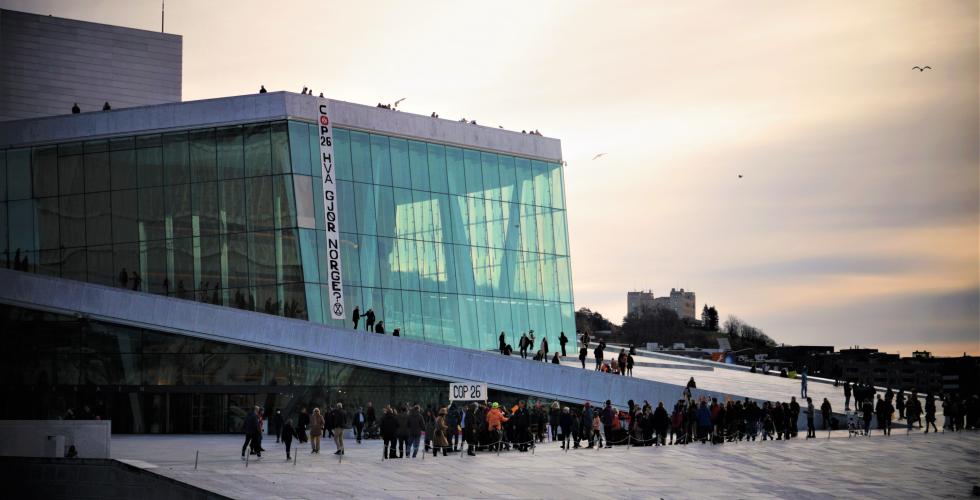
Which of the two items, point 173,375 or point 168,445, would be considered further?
point 173,375

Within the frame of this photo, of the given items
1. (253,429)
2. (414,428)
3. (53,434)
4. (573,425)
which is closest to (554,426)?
(573,425)

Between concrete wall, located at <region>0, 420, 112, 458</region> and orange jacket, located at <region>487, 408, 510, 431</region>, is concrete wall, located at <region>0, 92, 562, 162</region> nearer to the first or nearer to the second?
orange jacket, located at <region>487, 408, 510, 431</region>

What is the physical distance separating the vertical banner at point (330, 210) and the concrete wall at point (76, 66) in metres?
26.0

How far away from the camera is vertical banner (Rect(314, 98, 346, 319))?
154 feet

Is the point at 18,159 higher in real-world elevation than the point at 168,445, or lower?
higher

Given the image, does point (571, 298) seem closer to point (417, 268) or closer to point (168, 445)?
point (417, 268)

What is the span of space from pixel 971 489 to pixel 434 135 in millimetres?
27942

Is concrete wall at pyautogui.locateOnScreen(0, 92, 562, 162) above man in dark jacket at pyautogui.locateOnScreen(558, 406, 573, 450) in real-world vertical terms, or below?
above

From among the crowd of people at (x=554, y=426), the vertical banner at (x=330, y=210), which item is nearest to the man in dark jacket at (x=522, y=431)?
the crowd of people at (x=554, y=426)

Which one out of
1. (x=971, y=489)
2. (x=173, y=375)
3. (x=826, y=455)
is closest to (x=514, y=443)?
(x=826, y=455)

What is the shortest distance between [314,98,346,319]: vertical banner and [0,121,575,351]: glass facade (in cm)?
32

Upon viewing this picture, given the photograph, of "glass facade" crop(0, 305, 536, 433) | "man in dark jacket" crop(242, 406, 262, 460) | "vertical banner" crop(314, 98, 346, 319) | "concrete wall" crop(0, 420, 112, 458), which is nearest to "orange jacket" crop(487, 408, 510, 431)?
"man in dark jacket" crop(242, 406, 262, 460)

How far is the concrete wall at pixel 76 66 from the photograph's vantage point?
68312 millimetres

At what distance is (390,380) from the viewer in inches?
1695
